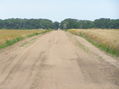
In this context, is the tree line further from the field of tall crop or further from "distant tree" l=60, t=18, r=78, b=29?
the field of tall crop

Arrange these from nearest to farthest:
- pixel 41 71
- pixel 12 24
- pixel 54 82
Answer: pixel 54 82 → pixel 41 71 → pixel 12 24

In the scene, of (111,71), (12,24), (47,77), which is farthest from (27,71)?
(12,24)

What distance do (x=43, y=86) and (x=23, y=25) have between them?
167 metres

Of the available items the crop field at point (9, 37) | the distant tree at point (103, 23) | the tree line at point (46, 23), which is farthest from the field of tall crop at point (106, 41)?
the tree line at point (46, 23)

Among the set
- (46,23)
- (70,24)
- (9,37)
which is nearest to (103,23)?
(70,24)

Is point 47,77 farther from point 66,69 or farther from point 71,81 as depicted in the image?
point 66,69

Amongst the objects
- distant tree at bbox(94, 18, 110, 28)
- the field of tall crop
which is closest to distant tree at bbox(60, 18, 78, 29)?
distant tree at bbox(94, 18, 110, 28)

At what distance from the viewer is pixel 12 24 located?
167375 millimetres

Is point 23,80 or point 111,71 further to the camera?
point 111,71

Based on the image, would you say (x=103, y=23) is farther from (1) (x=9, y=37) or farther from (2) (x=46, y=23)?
(1) (x=9, y=37)

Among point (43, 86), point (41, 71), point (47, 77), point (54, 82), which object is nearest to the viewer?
point (43, 86)

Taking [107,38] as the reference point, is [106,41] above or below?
above

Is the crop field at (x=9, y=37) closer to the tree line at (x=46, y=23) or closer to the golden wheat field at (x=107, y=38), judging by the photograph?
the golden wheat field at (x=107, y=38)

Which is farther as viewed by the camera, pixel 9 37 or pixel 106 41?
pixel 9 37
